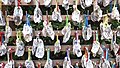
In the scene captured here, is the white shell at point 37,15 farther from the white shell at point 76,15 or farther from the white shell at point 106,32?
the white shell at point 106,32

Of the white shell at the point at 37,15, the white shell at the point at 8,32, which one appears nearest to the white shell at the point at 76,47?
the white shell at the point at 37,15

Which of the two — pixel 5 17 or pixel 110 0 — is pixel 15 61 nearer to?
pixel 5 17

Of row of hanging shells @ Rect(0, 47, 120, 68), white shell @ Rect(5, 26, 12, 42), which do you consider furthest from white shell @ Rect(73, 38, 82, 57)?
white shell @ Rect(5, 26, 12, 42)

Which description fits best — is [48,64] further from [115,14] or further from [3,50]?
[115,14]

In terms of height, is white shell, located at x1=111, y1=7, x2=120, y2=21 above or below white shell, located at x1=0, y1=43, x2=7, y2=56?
above

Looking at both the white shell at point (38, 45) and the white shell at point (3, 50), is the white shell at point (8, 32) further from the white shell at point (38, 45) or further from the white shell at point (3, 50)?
the white shell at point (38, 45)

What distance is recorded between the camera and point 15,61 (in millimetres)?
2018

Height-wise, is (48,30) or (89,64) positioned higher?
(48,30)

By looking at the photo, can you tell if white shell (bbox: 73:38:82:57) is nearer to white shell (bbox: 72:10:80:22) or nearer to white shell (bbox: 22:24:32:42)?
white shell (bbox: 72:10:80:22)

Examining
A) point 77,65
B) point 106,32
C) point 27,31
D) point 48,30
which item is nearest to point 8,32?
point 27,31

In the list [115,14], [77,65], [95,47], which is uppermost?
[115,14]

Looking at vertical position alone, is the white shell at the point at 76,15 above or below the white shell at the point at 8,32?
above

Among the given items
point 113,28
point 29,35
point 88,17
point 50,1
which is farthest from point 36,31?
point 113,28

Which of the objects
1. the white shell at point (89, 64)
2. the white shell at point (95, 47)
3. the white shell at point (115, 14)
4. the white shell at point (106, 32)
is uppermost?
the white shell at point (115, 14)
